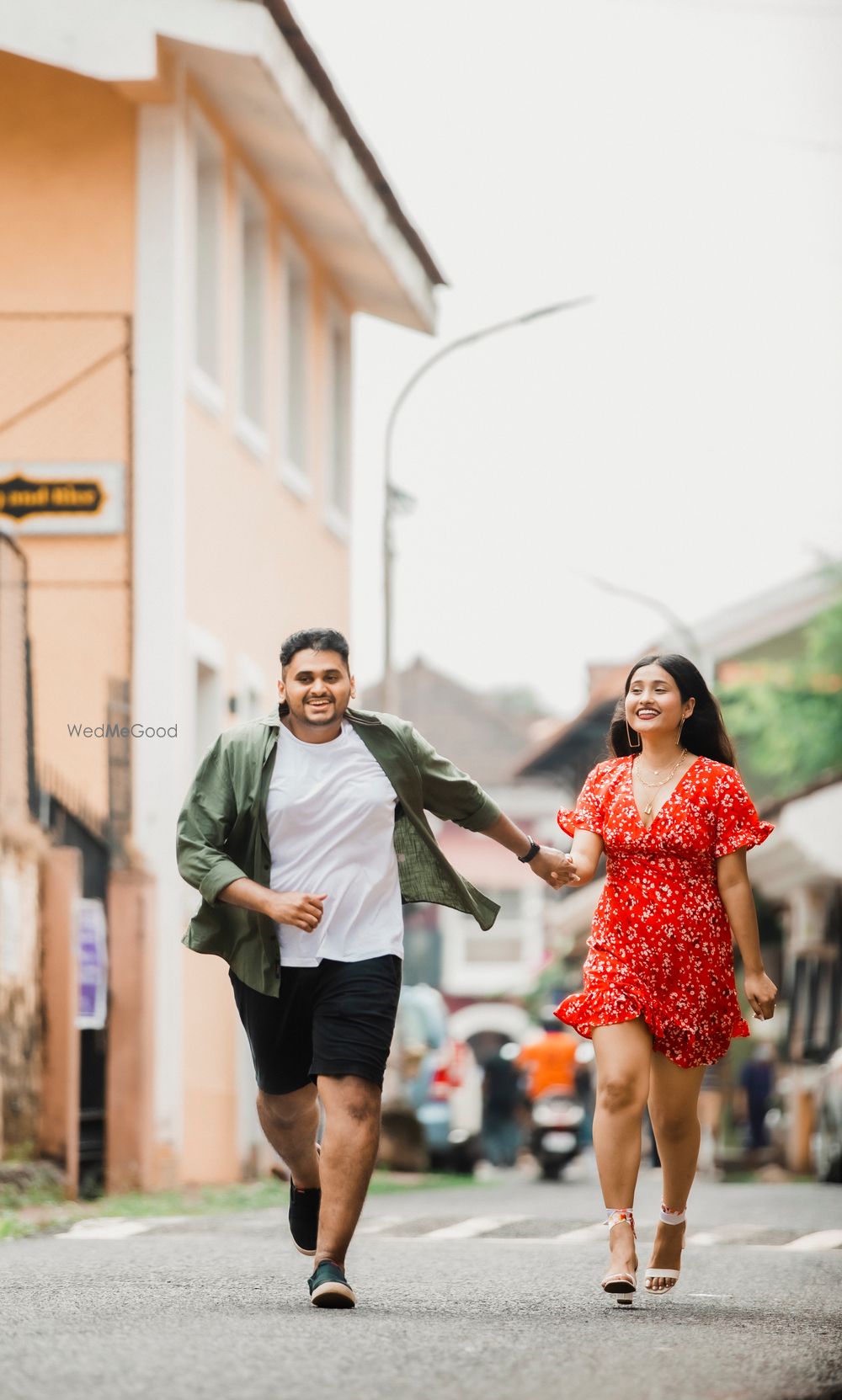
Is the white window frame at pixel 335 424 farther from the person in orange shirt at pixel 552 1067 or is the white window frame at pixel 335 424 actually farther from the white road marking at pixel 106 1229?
the white road marking at pixel 106 1229

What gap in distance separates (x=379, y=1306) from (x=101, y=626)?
33.9 ft

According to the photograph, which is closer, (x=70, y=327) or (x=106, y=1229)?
(x=106, y=1229)

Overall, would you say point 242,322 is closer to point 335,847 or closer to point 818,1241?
point 818,1241

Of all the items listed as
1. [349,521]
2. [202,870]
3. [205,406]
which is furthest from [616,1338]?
[349,521]

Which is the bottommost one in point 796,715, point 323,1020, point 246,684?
point 323,1020

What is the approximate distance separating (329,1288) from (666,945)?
1392mm

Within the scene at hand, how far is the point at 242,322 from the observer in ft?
66.8

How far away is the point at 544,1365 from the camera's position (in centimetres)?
591

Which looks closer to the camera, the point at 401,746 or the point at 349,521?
the point at 401,746

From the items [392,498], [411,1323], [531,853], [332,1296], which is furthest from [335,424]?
[411,1323]

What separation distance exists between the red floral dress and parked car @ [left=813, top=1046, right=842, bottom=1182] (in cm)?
1148

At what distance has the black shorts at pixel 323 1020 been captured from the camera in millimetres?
7336

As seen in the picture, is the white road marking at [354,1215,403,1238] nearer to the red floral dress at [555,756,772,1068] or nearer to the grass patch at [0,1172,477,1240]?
the grass patch at [0,1172,477,1240]

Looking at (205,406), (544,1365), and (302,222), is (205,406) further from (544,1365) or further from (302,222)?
(544,1365)
